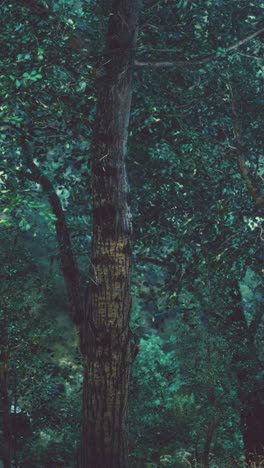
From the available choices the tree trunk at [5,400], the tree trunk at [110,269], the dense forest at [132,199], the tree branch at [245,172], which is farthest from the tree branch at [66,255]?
the tree branch at [245,172]

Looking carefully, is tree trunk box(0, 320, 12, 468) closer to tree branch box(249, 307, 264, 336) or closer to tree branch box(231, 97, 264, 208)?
tree branch box(231, 97, 264, 208)

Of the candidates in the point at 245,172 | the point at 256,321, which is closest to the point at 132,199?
the point at 245,172

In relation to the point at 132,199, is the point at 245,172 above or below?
above

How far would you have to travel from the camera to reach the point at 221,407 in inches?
518

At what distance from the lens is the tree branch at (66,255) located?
984cm

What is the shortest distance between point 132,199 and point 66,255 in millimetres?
2090

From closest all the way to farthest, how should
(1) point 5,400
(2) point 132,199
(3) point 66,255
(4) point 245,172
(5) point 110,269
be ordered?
(5) point 110,269 < (3) point 66,255 < (4) point 245,172 < (2) point 132,199 < (1) point 5,400

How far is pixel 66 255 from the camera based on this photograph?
10.2 meters

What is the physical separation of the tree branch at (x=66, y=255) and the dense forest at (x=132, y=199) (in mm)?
27

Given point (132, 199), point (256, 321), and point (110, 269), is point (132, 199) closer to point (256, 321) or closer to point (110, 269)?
point (110, 269)

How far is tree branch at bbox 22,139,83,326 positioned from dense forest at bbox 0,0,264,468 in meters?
0.03

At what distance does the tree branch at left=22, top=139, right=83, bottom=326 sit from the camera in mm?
9836

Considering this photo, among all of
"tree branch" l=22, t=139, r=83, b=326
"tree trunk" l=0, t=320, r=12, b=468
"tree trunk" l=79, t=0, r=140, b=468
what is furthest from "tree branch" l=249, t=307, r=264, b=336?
"tree trunk" l=79, t=0, r=140, b=468

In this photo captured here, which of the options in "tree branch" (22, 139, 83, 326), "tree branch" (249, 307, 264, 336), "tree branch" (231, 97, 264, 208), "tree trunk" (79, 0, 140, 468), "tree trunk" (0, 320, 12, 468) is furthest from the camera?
"tree branch" (249, 307, 264, 336)
